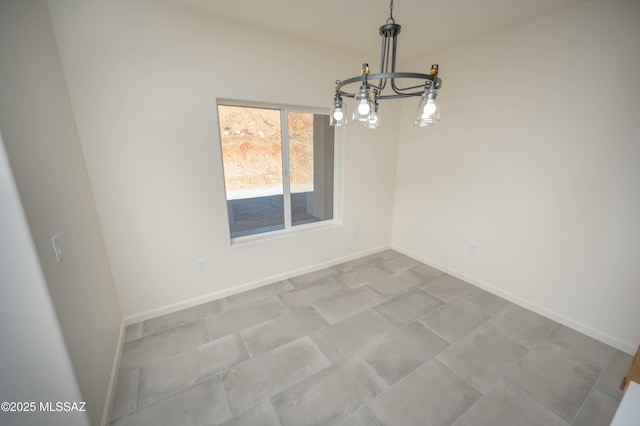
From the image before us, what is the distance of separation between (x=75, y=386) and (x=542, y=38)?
394 centimetres

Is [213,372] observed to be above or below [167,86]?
below

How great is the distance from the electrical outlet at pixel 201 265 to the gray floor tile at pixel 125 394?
910mm

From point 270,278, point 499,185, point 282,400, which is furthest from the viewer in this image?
point 270,278

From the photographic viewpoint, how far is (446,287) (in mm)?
2857

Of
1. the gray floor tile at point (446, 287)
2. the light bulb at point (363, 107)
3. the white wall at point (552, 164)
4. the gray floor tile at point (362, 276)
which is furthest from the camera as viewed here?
the gray floor tile at point (362, 276)

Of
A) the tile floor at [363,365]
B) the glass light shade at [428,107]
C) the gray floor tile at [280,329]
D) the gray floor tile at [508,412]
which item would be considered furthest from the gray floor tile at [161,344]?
the glass light shade at [428,107]

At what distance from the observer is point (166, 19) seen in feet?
6.33

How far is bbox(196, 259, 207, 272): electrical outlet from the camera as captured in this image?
8.07 feet

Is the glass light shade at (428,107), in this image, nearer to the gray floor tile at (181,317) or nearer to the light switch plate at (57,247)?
the light switch plate at (57,247)

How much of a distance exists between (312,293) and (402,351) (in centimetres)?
109

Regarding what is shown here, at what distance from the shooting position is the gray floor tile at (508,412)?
4.75 feet

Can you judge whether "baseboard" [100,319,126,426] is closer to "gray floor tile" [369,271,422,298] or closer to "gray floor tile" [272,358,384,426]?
"gray floor tile" [272,358,384,426]

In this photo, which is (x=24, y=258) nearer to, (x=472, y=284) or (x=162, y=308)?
(x=162, y=308)

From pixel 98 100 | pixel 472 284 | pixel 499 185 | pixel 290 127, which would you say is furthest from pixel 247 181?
pixel 472 284
